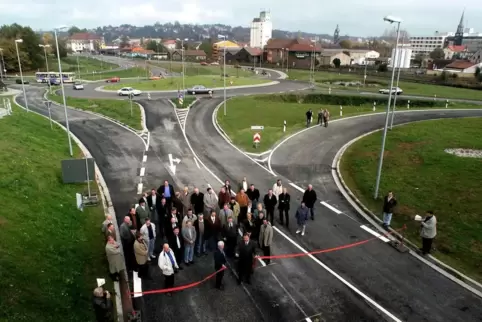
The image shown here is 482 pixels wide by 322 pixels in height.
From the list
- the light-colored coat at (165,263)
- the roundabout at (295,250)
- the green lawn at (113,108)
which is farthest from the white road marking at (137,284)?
the green lawn at (113,108)

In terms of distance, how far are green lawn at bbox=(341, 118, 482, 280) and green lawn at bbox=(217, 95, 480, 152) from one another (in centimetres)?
619

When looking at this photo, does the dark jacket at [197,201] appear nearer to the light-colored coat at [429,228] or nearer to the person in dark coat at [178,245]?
the person in dark coat at [178,245]

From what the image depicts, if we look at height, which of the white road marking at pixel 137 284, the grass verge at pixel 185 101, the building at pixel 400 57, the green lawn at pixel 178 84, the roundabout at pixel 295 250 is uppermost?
the building at pixel 400 57

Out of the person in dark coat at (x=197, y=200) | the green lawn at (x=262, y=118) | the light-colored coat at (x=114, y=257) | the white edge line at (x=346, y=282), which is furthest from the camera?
the green lawn at (x=262, y=118)

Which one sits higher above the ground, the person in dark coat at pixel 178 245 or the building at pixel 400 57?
the building at pixel 400 57

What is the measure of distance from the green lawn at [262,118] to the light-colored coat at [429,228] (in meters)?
14.0

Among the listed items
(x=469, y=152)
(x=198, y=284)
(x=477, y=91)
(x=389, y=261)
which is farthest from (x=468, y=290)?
(x=477, y=91)

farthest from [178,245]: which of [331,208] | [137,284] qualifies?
[331,208]

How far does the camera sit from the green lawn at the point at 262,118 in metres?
28.1

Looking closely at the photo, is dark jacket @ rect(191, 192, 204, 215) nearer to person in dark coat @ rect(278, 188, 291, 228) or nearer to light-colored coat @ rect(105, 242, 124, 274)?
person in dark coat @ rect(278, 188, 291, 228)

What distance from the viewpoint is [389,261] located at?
42.0 ft

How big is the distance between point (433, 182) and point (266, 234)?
11752 mm

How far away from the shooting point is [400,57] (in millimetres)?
17188

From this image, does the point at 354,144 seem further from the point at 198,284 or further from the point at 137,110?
the point at 137,110
